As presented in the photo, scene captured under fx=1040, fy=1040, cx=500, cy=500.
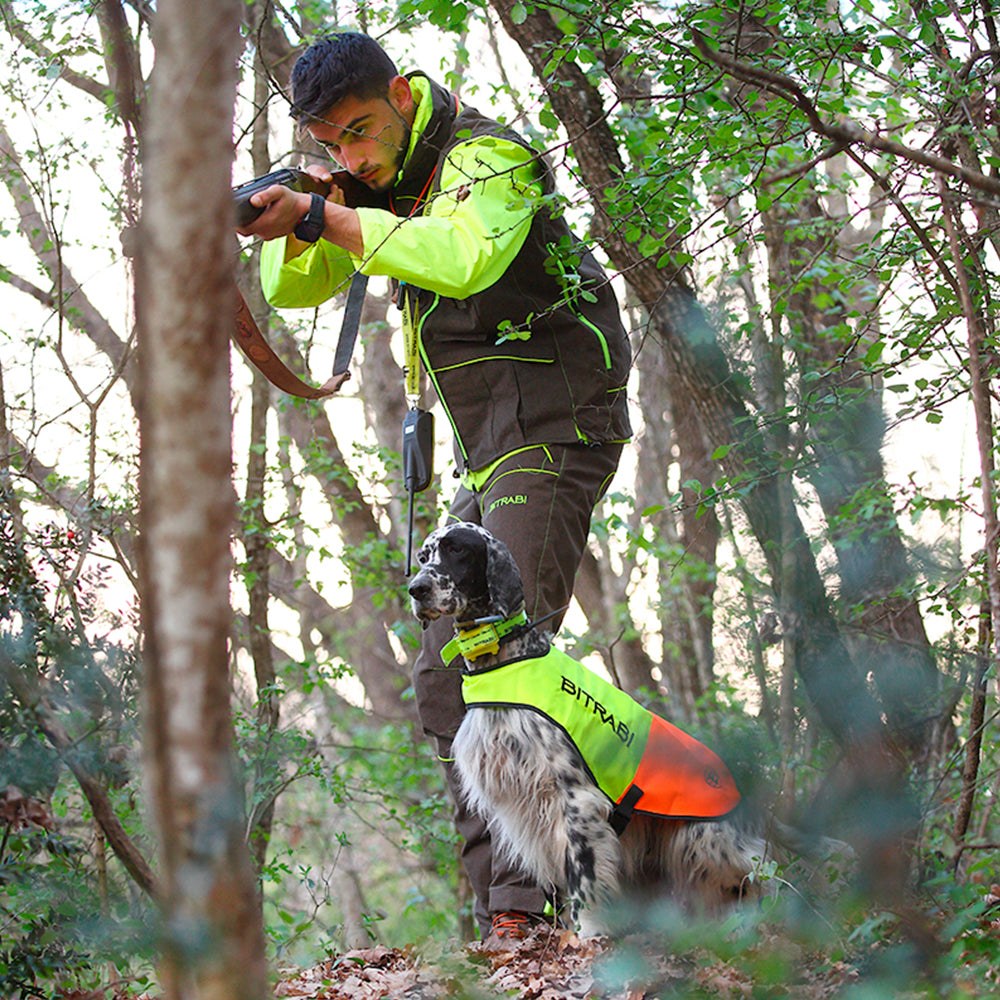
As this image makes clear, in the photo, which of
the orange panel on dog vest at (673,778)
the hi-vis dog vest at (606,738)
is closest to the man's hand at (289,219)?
the hi-vis dog vest at (606,738)

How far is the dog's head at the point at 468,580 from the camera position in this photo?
11.7ft

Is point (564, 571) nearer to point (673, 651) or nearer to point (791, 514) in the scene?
point (791, 514)

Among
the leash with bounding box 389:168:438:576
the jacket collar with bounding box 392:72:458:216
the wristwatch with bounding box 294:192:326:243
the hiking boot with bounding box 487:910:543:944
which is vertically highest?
the jacket collar with bounding box 392:72:458:216

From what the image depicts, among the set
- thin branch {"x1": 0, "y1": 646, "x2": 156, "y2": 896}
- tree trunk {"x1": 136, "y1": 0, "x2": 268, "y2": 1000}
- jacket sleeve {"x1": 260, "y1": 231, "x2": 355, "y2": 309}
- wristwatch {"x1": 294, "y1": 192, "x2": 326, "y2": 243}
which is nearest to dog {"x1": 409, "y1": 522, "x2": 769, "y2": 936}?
jacket sleeve {"x1": 260, "y1": 231, "x2": 355, "y2": 309}

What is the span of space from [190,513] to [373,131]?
3144mm

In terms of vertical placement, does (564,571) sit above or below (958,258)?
below

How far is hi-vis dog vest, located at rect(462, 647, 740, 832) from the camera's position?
3.49 metres

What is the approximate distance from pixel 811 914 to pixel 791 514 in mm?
868

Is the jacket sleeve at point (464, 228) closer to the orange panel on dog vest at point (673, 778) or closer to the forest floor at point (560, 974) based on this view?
the orange panel on dog vest at point (673, 778)

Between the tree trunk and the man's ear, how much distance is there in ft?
9.82

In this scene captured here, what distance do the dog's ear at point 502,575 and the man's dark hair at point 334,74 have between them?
157 cm

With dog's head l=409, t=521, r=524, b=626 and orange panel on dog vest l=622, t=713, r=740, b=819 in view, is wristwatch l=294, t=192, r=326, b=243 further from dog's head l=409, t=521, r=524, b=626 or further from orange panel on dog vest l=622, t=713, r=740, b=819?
orange panel on dog vest l=622, t=713, r=740, b=819

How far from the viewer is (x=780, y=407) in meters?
2.74

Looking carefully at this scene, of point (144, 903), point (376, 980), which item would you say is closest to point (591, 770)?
point (376, 980)
